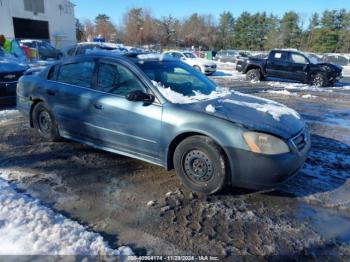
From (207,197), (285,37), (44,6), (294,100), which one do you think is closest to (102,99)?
(207,197)

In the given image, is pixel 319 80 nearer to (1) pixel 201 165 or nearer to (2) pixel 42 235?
(1) pixel 201 165

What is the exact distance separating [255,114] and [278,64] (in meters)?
13.2

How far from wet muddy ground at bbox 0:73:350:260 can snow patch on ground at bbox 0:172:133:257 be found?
139mm

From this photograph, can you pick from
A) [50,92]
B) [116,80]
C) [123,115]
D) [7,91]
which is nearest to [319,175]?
[123,115]

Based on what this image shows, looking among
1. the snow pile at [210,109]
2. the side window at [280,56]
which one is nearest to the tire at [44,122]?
the snow pile at [210,109]

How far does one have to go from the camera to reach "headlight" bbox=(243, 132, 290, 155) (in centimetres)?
332

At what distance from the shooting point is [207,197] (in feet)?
11.9

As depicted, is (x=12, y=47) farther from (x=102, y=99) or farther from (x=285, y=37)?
(x=285, y=37)

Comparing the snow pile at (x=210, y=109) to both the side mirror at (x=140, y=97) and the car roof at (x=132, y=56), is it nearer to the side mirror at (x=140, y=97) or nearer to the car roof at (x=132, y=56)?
the side mirror at (x=140, y=97)

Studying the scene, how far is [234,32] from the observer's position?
8181cm

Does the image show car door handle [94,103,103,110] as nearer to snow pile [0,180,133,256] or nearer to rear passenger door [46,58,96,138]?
rear passenger door [46,58,96,138]

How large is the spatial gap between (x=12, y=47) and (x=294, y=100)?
13752mm

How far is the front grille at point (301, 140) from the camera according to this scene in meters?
3.59

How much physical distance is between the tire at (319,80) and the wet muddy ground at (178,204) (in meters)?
10.8
